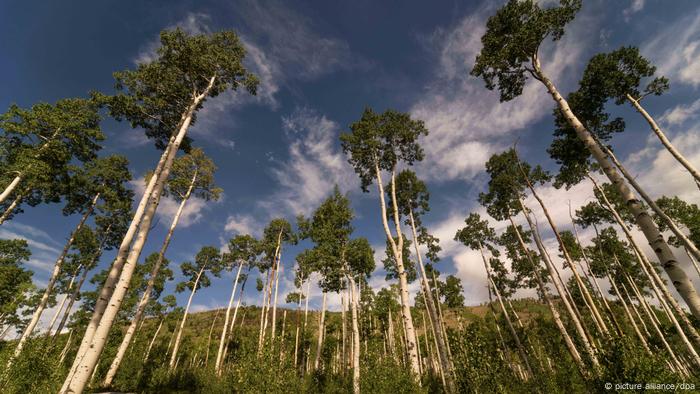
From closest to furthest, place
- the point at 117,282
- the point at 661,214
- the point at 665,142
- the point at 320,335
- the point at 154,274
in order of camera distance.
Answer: the point at 117,282 → the point at 661,214 → the point at 665,142 → the point at 154,274 → the point at 320,335

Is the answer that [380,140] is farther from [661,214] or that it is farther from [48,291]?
[48,291]

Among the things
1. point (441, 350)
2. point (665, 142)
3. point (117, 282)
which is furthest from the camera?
point (441, 350)

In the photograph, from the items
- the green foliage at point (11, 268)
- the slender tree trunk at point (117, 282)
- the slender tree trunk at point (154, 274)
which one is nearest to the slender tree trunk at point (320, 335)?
the slender tree trunk at point (154, 274)

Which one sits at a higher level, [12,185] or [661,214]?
[12,185]

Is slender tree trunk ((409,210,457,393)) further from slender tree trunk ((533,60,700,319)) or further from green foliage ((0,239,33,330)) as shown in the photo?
green foliage ((0,239,33,330))

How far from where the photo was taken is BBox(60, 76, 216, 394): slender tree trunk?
607 cm

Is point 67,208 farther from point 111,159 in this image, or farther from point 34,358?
point 34,358

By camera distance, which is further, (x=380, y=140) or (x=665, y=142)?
(x=380, y=140)

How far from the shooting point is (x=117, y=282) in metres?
8.01

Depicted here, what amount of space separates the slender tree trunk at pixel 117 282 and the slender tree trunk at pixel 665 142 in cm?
1956

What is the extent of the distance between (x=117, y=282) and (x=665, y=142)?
69.8 ft

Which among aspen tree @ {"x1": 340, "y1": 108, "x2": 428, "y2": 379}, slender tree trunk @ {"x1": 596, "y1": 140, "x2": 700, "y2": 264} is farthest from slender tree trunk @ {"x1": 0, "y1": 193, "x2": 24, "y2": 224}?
slender tree trunk @ {"x1": 596, "y1": 140, "x2": 700, "y2": 264}

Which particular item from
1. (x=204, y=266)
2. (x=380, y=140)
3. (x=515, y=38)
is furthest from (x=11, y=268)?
(x=515, y=38)

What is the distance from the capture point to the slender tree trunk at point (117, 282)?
6070 millimetres
